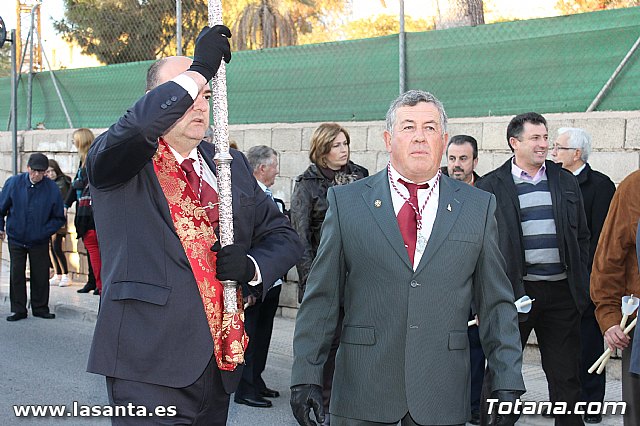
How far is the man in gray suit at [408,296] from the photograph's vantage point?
352cm

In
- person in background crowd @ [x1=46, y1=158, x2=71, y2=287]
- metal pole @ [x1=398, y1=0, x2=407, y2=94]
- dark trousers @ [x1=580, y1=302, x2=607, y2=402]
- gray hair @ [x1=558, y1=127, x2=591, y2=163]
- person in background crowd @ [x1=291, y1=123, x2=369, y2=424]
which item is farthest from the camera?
person in background crowd @ [x1=46, y1=158, x2=71, y2=287]

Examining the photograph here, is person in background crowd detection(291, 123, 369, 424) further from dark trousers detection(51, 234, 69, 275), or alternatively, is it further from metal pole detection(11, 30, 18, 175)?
metal pole detection(11, 30, 18, 175)

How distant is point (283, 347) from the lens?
9.16m

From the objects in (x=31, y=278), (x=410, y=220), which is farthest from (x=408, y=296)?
(x=31, y=278)

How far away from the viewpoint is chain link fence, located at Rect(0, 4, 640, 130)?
344 inches

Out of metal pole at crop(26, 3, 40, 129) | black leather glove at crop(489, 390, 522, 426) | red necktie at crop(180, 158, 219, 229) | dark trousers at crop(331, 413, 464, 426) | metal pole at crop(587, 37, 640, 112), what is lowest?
dark trousers at crop(331, 413, 464, 426)

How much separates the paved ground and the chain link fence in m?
2.32

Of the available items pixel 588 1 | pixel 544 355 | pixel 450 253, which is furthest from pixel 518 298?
pixel 588 1

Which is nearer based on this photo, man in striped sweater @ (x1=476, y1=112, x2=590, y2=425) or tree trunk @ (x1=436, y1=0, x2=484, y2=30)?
man in striped sweater @ (x1=476, y1=112, x2=590, y2=425)

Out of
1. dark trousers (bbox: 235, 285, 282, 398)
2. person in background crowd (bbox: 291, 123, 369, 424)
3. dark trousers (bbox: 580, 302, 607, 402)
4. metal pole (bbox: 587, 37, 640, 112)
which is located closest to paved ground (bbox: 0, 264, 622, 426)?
dark trousers (bbox: 235, 285, 282, 398)

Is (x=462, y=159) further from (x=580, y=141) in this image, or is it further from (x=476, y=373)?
(x=476, y=373)

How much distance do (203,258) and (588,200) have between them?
13.8ft

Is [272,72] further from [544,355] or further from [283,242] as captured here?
[283,242]

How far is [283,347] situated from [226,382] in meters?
5.75
